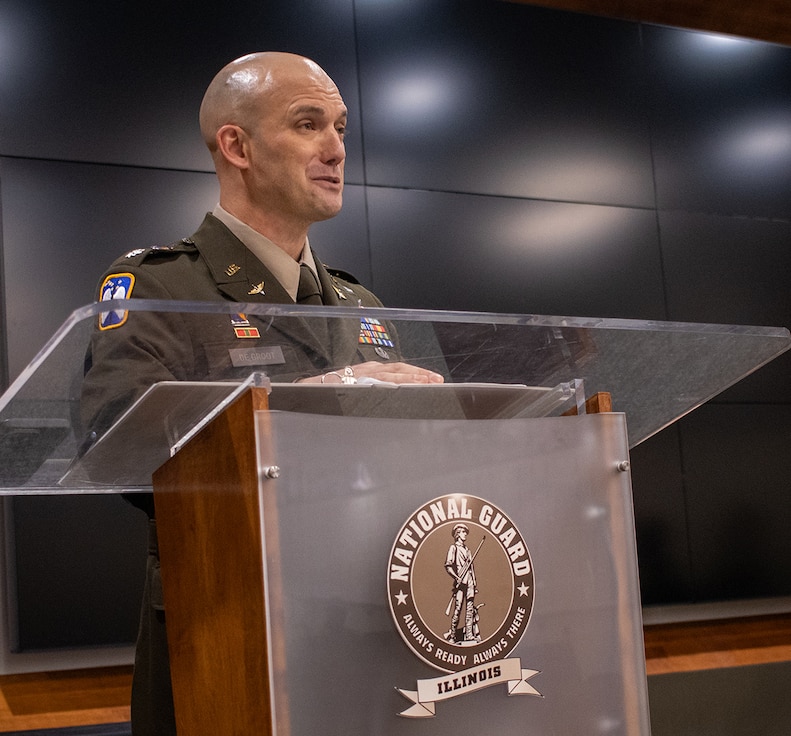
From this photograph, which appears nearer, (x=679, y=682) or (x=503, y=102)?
(x=679, y=682)

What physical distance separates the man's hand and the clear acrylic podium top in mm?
12

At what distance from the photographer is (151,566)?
4.59 ft

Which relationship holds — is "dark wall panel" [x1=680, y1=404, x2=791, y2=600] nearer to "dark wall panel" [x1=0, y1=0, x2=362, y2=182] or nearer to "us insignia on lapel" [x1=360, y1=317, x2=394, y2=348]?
"dark wall panel" [x1=0, y1=0, x2=362, y2=182]

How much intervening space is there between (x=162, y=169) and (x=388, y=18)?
1085 millimetres

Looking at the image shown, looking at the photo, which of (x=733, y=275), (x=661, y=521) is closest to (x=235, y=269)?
(x=661, y=521)

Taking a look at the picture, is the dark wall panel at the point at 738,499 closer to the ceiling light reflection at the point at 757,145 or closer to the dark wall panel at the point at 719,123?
the dark wall panel at the point at 719,123

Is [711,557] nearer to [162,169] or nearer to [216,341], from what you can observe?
[162,169]

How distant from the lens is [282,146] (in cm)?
164

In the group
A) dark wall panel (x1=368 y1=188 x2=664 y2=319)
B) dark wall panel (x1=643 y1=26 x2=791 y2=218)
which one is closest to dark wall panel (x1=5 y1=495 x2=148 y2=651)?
dark wall panel (x1=368 y1=188 x2=664 y2=319)

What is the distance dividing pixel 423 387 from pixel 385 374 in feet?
0.12

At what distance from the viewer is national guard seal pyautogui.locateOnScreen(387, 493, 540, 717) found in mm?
884

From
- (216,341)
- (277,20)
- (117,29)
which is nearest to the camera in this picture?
(216,341)

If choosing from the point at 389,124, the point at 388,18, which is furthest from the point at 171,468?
the point at 388,18

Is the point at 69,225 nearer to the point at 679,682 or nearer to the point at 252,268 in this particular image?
the point at 252,268
